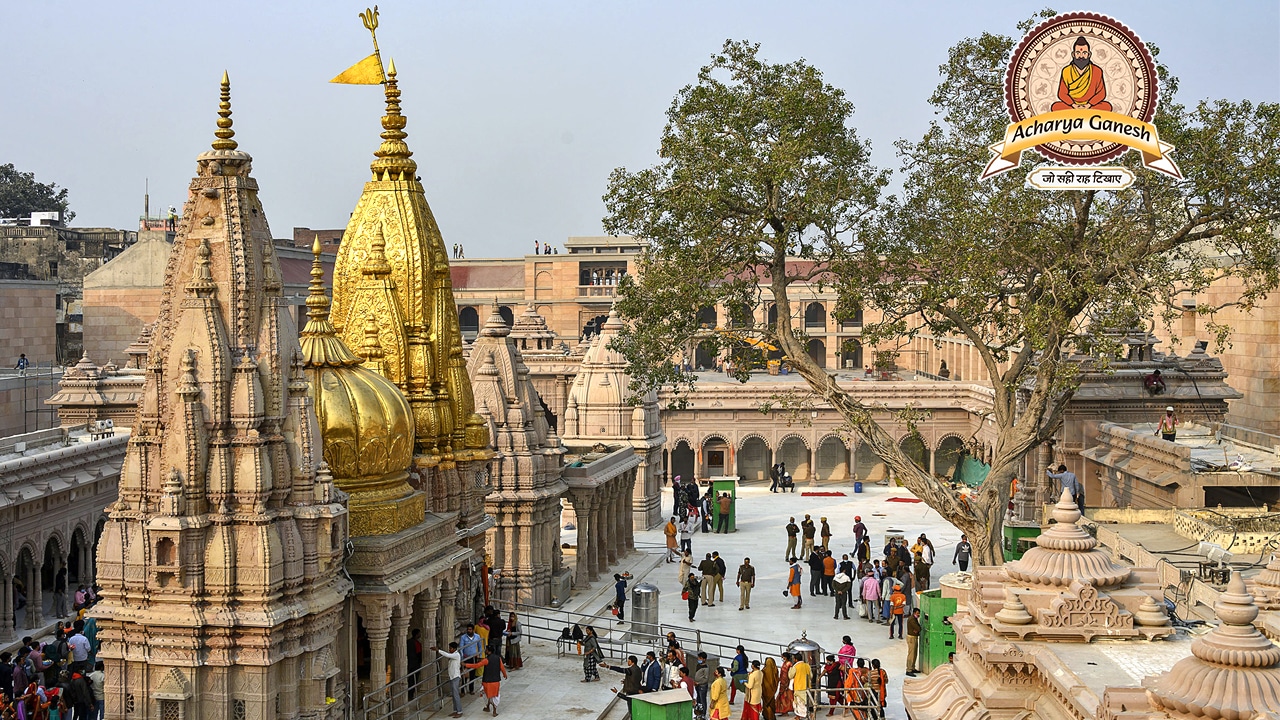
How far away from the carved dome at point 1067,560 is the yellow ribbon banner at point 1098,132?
11.4 metres

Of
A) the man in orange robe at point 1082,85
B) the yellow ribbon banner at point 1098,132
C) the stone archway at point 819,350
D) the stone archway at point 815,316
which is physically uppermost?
the man in orange robe at point 1082,85

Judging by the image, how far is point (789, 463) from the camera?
58156mm

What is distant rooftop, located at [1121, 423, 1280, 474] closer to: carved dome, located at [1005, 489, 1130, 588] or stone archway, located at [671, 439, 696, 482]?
carved dome, located at [1005, 489, 1130, 588]

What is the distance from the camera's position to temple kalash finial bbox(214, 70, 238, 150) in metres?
19.4

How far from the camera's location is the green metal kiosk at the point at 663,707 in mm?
19750

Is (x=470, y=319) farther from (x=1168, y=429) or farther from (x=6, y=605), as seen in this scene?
(x=6, y=605)

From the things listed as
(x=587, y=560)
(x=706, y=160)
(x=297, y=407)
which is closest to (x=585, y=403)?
(x=587, y=560)

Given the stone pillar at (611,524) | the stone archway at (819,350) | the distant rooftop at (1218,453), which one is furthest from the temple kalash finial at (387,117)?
the stone archway at (819,350)


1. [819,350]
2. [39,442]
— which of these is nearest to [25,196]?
[819,350]

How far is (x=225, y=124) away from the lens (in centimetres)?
1956

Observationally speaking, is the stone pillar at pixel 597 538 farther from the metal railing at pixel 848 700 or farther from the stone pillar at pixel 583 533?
the metal railing at pixel 848 700

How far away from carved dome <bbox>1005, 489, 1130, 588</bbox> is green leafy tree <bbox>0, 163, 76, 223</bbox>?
85207mm

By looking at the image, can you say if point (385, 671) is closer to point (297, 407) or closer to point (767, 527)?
point (297, 407)

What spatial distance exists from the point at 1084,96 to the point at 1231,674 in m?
16.9
